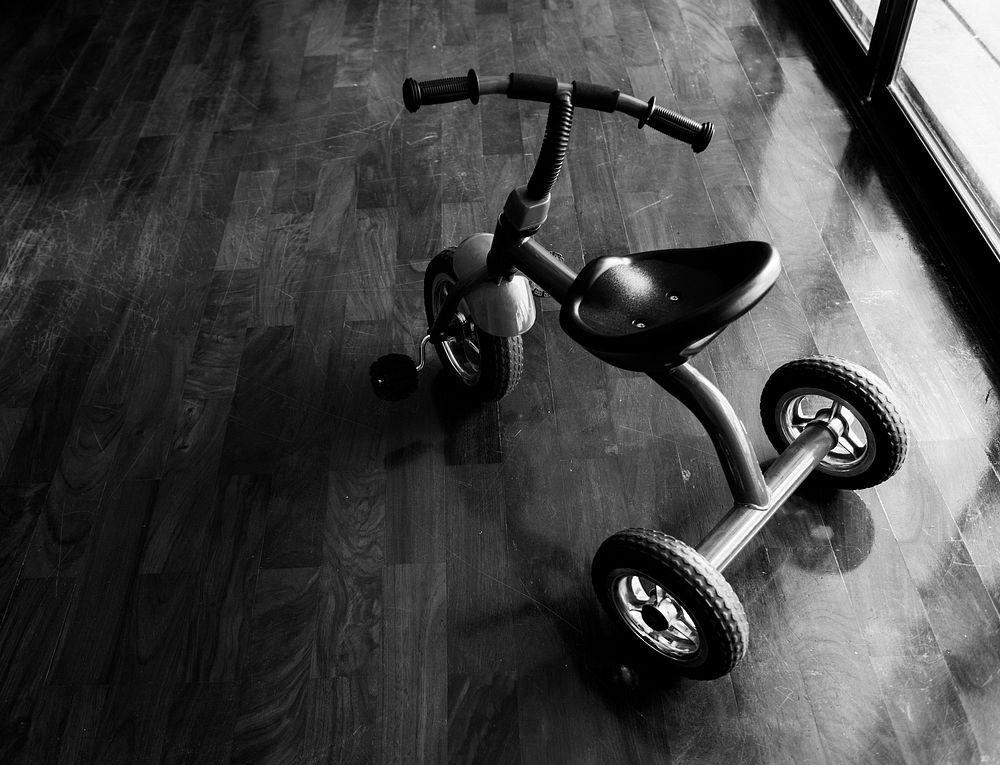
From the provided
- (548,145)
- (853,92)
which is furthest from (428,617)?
(853,92)

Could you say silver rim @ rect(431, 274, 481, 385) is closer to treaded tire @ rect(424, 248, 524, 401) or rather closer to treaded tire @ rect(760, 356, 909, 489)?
treaded tire @ rect(424, 248, 524, 401)

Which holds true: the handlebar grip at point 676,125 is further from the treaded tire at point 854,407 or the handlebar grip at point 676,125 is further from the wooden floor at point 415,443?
the wooden floor at point 415,443

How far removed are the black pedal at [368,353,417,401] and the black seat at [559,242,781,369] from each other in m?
0.61

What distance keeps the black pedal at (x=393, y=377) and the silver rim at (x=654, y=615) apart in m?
0.67

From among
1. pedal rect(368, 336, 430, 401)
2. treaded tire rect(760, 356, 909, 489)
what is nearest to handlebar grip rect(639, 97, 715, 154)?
treaded tire rect(760, 356, 909, 489)

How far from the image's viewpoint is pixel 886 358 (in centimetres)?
180

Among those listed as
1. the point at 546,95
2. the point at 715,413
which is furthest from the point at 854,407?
the point at 546,95

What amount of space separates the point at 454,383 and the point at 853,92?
1.53 m

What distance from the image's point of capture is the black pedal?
1.80 metres

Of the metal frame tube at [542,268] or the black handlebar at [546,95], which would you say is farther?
the metal frame tube at [542,268]

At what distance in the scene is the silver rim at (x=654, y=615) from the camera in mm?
1311

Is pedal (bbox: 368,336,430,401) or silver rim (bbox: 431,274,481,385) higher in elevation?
silver rim (bbox: 431,274,481,385)

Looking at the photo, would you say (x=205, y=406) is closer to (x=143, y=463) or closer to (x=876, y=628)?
(x=143, y=463)

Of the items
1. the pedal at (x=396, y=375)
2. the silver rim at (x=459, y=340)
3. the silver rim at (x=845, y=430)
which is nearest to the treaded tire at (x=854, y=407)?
the silver rim at (x=845, y=430)
